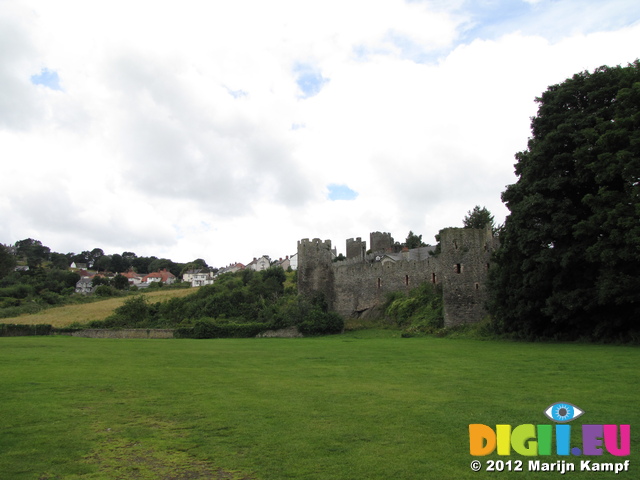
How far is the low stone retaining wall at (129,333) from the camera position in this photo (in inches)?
1544

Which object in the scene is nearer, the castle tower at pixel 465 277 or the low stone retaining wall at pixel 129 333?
the castle tower at pixel 465 277

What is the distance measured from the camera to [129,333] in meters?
39.6

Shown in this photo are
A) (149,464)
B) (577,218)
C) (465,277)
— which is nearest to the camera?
(149,464)

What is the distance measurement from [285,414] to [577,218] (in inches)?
735

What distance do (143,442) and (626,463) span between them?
608cm

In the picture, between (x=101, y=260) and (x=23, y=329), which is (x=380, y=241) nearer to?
(x=23, y=329)

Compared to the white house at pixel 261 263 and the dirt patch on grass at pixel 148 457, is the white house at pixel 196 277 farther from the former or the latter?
the dirt patch on grass at pixel 148 457

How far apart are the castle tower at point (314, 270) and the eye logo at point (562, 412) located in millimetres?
37094

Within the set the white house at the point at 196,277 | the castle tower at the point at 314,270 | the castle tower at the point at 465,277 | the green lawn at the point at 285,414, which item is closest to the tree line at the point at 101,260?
the white house at the point at 196,277

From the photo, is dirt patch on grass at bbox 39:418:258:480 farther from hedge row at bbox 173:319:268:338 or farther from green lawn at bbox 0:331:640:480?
hedge row at bbox 173:319:268:338

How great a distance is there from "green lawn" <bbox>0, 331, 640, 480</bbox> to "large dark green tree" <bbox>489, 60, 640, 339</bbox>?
6365 mm

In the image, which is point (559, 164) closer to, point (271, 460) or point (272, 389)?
point (272, 389)

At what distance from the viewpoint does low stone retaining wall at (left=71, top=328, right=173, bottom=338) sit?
3922 cm

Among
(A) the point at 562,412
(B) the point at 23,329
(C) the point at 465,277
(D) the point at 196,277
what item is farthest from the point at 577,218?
(D) the point at 196,277
